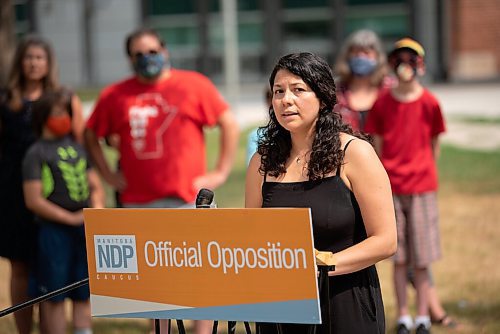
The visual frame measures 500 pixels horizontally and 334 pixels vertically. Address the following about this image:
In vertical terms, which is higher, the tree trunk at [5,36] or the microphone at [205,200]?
the tree trunk at [5,36]

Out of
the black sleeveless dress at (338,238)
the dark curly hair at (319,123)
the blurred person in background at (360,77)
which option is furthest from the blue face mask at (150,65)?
the black sleeveless dress at (338,238)

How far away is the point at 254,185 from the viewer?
12.8ft

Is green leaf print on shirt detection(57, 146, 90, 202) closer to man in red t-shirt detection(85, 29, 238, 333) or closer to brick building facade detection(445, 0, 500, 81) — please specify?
man in red t-shirt detection(85, 29, 238, 333)

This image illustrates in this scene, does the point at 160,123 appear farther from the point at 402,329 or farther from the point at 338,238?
the point at 338,238

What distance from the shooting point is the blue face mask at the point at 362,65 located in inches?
286

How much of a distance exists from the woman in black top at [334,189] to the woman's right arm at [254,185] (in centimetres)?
9

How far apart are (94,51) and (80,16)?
4.18ft

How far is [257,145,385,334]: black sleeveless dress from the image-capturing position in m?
3.67

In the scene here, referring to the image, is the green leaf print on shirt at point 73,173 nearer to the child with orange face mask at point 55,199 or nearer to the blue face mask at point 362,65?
the child with orange face mask at point 55,199

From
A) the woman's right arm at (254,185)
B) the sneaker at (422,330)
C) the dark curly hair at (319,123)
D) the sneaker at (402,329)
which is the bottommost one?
the sneaker at (402,329)

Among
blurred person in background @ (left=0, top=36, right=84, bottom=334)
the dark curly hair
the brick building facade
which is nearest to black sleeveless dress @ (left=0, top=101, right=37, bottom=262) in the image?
blurred person in background @ (left=0, top=36, right=84, bottom=334)

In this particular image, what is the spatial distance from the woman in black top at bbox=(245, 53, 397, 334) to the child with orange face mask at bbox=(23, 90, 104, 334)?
9.00 ft

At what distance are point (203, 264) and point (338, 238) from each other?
1.90 ft

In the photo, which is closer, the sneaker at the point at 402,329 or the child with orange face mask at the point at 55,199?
the child with orange face mask at the point at 55,199
